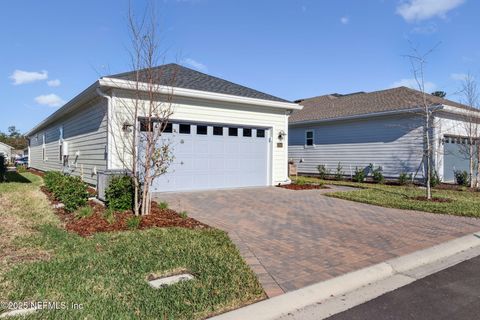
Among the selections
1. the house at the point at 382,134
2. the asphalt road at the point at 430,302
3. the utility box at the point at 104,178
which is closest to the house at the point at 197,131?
the utility box at the point at 104,178

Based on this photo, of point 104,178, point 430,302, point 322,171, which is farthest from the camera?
point 322,171

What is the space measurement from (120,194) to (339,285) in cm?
523

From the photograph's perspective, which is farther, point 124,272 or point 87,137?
point 87,137

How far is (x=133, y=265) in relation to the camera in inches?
161

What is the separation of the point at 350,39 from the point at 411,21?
94.4 inches

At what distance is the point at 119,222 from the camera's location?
634cm

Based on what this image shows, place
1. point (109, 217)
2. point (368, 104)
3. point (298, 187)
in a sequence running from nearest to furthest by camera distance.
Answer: point (109, 217) → point (298, 187) → point (368, 104)

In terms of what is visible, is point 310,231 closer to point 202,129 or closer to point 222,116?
point 202,129

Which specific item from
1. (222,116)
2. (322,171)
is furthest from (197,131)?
(322,171)

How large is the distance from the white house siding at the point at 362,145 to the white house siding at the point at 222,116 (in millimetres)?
6314

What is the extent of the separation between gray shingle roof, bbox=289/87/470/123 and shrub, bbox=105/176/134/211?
536 inches

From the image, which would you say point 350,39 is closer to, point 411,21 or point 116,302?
point 411,21

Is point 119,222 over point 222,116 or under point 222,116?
under

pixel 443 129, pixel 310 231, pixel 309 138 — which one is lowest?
pixel 310 231
